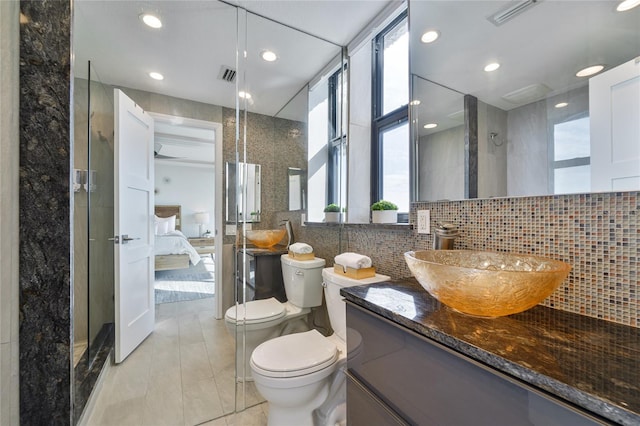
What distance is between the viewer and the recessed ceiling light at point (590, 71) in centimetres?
81

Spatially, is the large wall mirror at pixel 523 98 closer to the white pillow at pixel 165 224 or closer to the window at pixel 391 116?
the window at pixel 391 116

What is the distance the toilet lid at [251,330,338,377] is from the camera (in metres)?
1.23

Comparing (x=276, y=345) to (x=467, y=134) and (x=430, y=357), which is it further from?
(x=467, y=134)

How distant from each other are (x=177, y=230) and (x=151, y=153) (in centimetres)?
94

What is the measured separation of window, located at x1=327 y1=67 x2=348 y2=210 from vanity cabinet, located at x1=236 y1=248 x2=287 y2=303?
734mm

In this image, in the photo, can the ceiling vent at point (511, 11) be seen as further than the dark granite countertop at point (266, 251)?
No

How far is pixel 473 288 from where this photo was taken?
71cm

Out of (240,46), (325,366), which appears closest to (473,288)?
(325,366)

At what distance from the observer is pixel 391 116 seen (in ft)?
6.12

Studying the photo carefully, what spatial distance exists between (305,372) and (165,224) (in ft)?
7.91

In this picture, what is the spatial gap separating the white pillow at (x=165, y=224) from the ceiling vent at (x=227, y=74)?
159 cm

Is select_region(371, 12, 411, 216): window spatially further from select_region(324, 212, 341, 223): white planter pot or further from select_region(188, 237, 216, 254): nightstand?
select_region(188, 237, 216, 254): nightstand

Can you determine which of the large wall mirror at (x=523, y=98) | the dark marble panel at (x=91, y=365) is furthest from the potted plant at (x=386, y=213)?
the dark marble panel at (x=91, y=365)

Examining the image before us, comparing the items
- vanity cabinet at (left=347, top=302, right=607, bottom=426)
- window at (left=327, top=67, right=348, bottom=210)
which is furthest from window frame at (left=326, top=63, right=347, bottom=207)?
vanity cabinet at (left=347, top=302, right=607, bottom=426)
